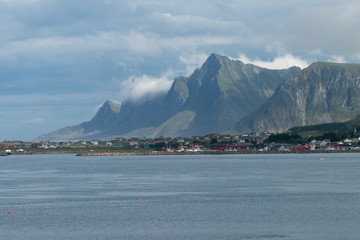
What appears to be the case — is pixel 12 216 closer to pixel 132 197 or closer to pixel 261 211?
pixel 132 197

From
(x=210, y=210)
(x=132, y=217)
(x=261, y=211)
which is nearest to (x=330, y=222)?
(x=261, y=211)

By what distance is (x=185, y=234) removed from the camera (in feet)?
156

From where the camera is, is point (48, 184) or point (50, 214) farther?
point (48, 184)

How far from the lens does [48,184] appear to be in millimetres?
93938

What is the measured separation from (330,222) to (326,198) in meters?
16.4

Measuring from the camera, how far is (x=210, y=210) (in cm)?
6012

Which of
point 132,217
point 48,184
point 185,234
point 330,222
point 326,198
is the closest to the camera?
point 185,234

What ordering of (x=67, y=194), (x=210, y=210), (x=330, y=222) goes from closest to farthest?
(x=330, y=222) < (x=210, y=210) < (x=67, y=194)

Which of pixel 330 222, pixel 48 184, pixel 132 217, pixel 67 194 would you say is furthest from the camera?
pixel 48 184

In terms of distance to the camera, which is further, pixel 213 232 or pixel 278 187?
pixel 278 187

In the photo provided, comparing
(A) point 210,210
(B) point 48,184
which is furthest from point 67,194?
(A) point 210,210

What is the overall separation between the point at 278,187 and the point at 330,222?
30099mm

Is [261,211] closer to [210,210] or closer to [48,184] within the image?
[210,210]

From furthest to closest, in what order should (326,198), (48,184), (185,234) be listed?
(48,184) < (326,198) < (185,234)
